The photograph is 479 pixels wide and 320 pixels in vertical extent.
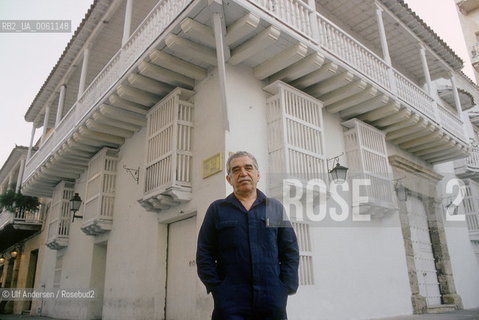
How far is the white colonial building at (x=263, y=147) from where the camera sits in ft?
21.1

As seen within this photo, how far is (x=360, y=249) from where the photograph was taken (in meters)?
7.67

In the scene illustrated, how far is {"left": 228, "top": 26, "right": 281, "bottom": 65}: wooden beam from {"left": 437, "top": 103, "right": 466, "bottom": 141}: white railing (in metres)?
6.29

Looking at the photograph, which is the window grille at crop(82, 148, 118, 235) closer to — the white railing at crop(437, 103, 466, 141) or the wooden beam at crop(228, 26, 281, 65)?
the wooden beam at crop(228, 26, 281, 65)

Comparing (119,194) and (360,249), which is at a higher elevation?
(119,194)

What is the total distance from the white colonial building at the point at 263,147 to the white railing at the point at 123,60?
5cm

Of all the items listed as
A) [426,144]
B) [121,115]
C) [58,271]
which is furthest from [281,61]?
[58,271]

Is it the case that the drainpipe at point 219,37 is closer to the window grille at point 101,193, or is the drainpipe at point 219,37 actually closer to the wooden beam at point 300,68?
the wooden beam at point 300,68

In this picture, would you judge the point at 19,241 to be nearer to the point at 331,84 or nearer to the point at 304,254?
the point at 304,254

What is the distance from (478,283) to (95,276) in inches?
435

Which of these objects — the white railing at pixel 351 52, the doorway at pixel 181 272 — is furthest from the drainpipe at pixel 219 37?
the doorway at pixel 181 272

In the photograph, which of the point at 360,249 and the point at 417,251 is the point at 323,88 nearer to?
the point at 360,249

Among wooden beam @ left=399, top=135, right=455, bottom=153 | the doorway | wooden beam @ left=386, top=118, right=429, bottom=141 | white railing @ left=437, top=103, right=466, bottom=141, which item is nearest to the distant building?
the doorway

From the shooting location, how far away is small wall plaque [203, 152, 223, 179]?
20.2ft

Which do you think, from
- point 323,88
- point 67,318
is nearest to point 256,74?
point 323,88
